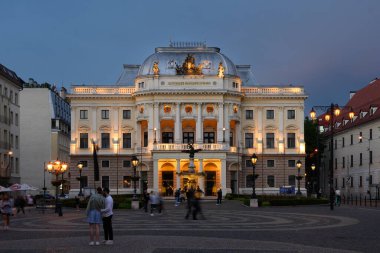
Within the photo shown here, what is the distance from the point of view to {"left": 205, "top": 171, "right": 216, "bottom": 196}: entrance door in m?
104

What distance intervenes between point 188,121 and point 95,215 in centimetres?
8137

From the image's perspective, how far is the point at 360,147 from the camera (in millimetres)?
104750

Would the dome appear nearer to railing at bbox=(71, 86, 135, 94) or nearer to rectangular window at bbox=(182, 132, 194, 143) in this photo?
railing at bbox=(71, 86, 135, 94)

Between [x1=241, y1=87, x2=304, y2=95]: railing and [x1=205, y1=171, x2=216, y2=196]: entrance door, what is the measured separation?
14346mm

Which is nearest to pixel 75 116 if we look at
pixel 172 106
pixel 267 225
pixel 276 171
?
pixel 172 106

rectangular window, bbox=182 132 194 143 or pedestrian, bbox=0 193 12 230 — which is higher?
rectangular window, bbox=182 132 194 143

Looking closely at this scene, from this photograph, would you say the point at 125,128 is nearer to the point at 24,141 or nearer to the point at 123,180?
the point at 123,180

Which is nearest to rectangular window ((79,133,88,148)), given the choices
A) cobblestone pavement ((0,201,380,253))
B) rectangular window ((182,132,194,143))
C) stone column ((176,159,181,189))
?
rectangular window ((182,132,194,143))

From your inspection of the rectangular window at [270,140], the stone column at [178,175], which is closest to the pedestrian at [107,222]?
the stone column at [178,175]

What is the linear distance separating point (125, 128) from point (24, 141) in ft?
60.3

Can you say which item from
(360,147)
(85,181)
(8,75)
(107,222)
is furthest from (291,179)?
(107,222)

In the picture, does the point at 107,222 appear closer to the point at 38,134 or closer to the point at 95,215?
the point at 95,215

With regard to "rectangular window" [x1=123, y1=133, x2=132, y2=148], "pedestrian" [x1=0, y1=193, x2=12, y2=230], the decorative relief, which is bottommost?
"pedestrian" [x1=0, y1=193, x2=12, y2=230]

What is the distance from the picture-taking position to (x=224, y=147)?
339ft
